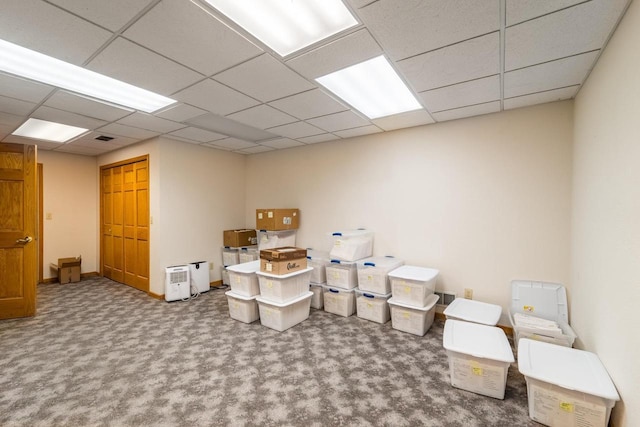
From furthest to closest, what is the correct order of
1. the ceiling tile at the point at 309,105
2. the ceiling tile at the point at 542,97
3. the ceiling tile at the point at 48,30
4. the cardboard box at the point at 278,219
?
the cardboard box at the point at 278,219 → the ceiling tile at the point at 309,105 → the ceiling tile at the point at 542,97 → the ceiling tile at the point at 48,30

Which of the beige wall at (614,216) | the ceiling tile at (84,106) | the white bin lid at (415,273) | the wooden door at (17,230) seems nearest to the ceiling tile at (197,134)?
the ceiling tile at (84,106)

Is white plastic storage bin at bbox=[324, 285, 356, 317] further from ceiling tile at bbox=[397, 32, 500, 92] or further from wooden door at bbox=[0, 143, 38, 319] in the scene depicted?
wooden door at bbox=[0, 143, 38, 319]

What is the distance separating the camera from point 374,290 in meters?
3.50

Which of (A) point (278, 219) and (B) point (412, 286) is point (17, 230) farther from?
(B) point (412, 286)

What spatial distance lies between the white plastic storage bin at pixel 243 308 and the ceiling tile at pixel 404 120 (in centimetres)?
271

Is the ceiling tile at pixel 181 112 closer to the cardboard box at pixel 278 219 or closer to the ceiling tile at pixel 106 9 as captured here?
the ceiling tile at pixel 106 9

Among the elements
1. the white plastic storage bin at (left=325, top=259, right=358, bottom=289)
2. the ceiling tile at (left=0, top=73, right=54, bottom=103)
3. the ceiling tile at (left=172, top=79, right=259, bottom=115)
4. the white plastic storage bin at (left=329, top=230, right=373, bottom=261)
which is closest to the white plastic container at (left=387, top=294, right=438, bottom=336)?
the white plastic storage bin at (left=325, top=259, right=358, bottom=289)

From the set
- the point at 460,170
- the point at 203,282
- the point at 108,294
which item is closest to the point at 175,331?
the point at 203,282

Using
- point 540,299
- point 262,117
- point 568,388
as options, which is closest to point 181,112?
point 262,117

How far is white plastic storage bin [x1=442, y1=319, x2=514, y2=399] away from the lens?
6.64 ft

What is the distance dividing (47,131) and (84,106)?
1.84 m

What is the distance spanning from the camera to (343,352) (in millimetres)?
2740

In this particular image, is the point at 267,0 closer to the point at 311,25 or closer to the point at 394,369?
the point at 311,25

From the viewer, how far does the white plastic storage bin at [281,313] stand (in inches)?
126
